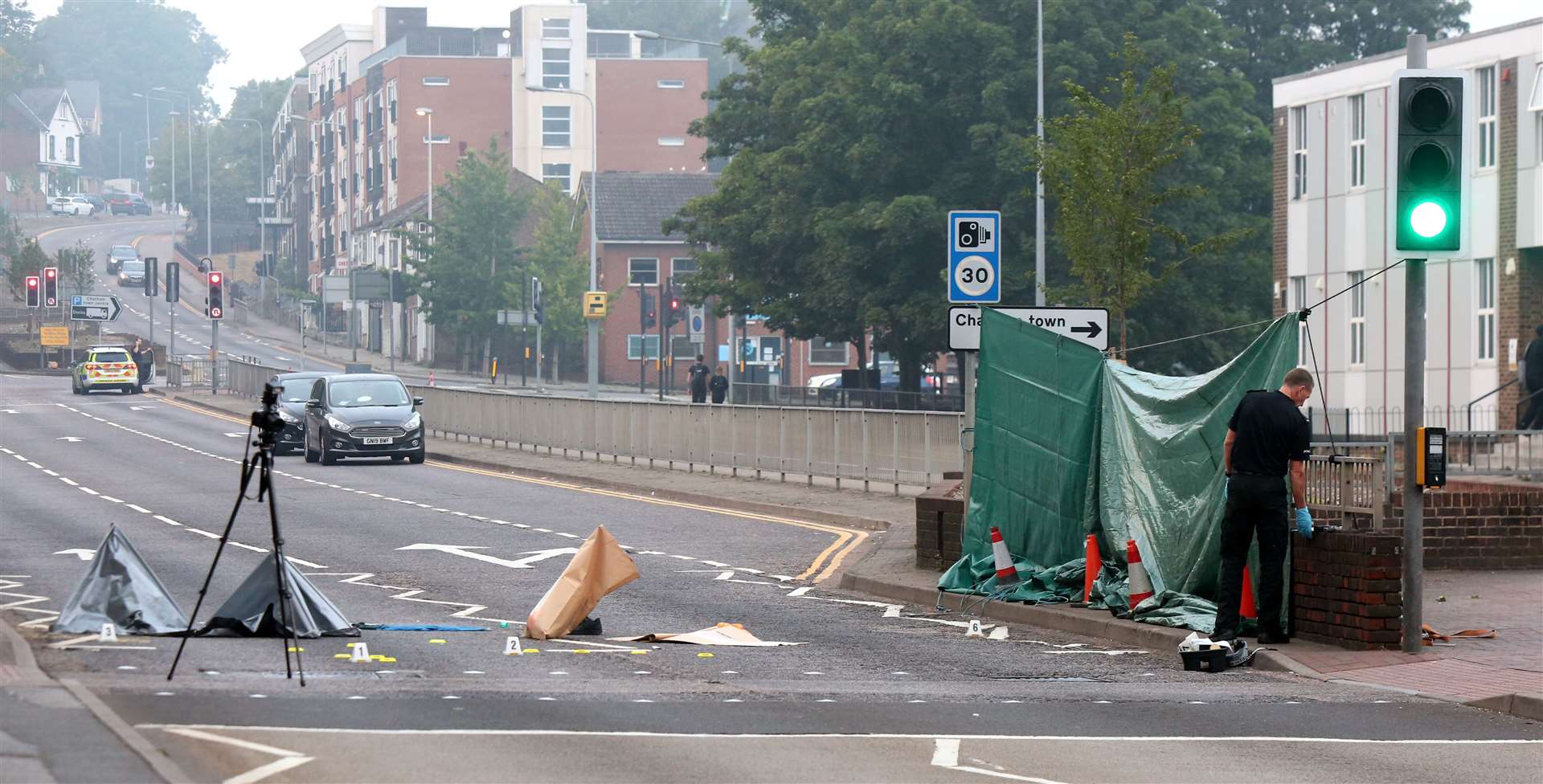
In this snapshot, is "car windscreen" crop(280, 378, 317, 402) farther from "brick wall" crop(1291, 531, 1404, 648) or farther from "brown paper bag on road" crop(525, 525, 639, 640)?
"brick wall" crop(1291, 531, 1404, 648)

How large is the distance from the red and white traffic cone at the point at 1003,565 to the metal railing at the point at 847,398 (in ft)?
78.8

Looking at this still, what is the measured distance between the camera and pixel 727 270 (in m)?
54.7

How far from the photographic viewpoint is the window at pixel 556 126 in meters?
111

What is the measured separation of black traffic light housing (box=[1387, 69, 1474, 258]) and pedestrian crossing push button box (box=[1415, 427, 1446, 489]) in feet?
3.63

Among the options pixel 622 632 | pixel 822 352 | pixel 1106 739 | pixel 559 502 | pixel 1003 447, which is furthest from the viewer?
pixel 822 352

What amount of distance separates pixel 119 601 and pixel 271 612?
1.11 meters

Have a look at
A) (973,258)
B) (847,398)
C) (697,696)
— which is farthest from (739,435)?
(697,696)

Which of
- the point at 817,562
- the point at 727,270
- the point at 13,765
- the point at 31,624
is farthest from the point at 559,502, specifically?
the point at 727,270

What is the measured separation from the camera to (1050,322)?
17.5 meters

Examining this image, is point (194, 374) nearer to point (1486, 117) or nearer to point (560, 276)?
point (560, 276)

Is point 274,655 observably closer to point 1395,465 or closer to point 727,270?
point 1395,465

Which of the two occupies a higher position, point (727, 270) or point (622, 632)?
point (727, 270)

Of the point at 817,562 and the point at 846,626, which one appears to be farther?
the point at 817,562

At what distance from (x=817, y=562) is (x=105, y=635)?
29.6ft
